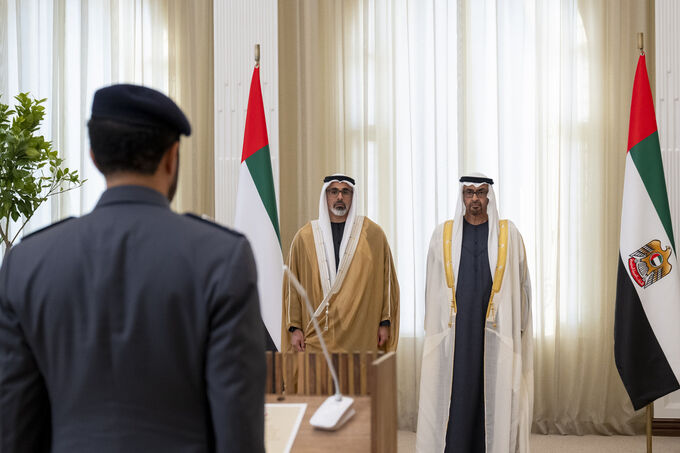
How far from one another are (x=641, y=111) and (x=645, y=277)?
0.94 meters

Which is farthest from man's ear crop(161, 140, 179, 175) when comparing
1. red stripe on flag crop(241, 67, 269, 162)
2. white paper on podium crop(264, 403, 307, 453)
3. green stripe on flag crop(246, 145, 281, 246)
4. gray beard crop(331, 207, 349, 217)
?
red stripe on flag crop(241, 67, 269, 162)

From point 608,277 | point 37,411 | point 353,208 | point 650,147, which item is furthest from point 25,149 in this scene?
point 608,277

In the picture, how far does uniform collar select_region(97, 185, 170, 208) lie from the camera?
3.45 feet

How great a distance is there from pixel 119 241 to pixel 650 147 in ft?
11.9

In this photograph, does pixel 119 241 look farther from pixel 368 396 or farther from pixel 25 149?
pixel 25 149

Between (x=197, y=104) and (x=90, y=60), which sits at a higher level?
(x=90, y=60)

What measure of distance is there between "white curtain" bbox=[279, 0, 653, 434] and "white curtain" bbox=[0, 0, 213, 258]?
65cm

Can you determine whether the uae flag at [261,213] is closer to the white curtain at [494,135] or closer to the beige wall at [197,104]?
the white curtain at [494,135]

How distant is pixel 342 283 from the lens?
379 centimetres

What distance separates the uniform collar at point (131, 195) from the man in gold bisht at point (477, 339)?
279 centimetres

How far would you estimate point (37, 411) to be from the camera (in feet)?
3.49

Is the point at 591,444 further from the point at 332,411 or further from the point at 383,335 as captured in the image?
the point at 332,411

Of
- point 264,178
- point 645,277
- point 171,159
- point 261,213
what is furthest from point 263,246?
point 171,159

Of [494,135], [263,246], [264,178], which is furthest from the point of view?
[494,135]
